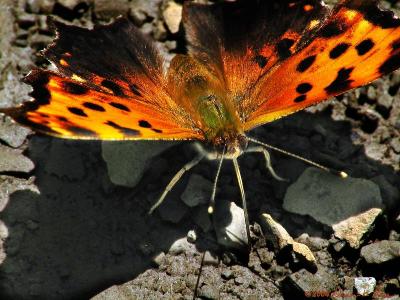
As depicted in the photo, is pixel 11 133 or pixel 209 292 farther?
pixel 11 133

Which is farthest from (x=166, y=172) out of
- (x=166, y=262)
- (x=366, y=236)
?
(x=366, y=236)

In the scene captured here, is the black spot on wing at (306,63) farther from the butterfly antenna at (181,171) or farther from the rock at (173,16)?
the rock at (173,16)

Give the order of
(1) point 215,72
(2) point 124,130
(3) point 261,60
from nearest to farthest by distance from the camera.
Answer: (2) point 124,130
(3) point 261,60
(1) point 215,72

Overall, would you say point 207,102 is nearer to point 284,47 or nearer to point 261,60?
point 261,60

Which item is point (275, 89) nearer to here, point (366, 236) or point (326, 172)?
point (326, 172)

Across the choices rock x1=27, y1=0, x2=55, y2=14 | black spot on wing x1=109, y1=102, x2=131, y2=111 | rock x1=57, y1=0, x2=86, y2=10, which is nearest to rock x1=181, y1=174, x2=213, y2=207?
black spot on wing x1=109, y1=102, x2=131, y2=111

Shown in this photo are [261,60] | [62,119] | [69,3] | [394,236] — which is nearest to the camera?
[62,119]

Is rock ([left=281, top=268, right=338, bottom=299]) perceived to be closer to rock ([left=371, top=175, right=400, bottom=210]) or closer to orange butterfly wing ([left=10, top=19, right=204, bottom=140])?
rock ([left=371, top=175, right=400, bottom=210])

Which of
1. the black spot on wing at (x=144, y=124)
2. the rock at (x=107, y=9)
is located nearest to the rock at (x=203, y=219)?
the black spot on wing at (x=144, y=124)

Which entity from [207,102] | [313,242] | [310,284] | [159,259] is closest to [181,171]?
[207,102]
